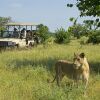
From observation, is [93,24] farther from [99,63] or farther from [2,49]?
[2,49]

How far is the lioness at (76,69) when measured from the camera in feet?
33.6

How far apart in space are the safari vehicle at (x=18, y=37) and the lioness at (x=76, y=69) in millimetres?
15907

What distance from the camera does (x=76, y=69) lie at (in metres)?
10.7

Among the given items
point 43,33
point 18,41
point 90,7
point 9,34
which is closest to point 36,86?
point 90,7

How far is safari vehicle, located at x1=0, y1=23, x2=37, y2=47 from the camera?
28.0 metres

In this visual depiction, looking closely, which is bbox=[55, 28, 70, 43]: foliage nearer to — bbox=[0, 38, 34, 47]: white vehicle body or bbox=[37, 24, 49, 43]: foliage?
bbox=[37, 24, 49, 43]: foliage

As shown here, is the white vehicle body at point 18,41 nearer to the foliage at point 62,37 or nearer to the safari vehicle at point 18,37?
the safari vehicle at point 18,37

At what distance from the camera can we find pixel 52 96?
8.80 meters

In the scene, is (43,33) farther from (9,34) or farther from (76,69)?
(76,69)

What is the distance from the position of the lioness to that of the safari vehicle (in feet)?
52.2

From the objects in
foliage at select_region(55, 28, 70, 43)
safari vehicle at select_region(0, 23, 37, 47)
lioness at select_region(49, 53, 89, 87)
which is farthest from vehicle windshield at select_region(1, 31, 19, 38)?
lioness at select_region(49, 53, 89, 87)

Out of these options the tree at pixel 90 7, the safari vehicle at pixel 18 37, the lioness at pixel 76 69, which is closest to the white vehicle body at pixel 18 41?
the safari vehicle at pixel 18 37

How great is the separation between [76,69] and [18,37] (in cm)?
1997

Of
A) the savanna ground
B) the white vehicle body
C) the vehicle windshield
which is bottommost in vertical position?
the savanna ground
